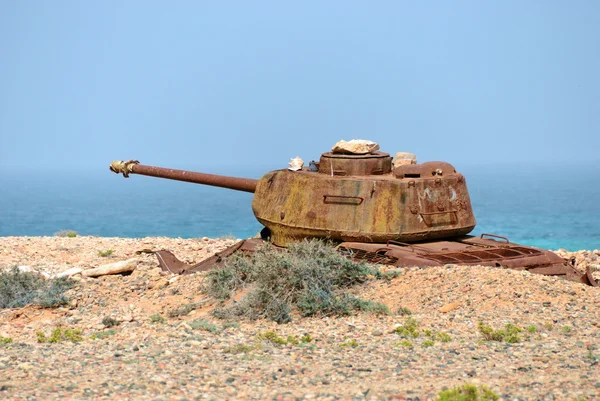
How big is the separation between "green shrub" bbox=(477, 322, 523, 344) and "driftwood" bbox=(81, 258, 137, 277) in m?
6.52

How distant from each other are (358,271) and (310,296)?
3.25 ft

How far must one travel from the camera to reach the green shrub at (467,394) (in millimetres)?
6176

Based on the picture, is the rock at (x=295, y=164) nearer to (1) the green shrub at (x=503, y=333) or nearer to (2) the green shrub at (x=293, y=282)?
(2) the green shrub at (x=293, y=282)

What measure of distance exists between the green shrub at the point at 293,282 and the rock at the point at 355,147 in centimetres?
149

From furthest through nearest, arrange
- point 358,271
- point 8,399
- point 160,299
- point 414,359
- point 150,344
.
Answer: point 160,299, point 358,271, point 150,344, point 414,359, point 8,399

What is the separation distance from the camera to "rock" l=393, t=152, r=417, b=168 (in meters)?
12.5

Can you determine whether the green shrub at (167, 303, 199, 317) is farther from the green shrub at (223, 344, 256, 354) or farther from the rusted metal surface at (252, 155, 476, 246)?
the green shrub at (223, 344, 256, 354)

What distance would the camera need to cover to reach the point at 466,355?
26.0ft

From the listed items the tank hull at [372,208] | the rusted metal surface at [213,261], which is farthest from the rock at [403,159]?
Result: the rusted metal surface at [213,261]

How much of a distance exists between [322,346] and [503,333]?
1925 millimetres

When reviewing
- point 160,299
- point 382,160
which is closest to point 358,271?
point 382,160

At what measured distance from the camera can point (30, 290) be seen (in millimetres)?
11953

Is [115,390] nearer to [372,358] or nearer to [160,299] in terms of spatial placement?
[372,358]

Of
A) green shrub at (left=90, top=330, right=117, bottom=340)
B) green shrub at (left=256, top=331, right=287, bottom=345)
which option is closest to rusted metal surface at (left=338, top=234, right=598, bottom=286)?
green shrub at (left=256, top=331, right=287, bottom=345)
